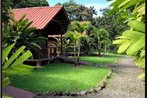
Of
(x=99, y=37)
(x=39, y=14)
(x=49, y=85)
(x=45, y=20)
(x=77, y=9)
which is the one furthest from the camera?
(x=99, y=37)

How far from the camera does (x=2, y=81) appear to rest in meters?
1.02

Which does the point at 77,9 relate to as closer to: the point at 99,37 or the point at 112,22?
the point at 112,22

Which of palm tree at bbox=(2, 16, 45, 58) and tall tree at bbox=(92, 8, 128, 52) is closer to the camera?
tall tree at bbox=(92, 8, 128, 52)

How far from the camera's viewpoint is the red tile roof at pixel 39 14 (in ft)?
55.4

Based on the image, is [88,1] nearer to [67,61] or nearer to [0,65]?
[0,65]

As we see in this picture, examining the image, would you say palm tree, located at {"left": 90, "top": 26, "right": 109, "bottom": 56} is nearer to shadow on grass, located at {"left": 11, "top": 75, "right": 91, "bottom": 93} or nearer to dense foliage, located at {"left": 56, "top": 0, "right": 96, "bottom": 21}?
dense foliage, located at {"left": 56, "top": 0, "right": 96, "bottom": 21}

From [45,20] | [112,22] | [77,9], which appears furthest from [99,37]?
[77,9]

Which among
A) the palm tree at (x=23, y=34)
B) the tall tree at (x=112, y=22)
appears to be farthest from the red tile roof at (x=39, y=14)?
the palm tree at (x=23, y=34)

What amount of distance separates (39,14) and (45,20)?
91cm

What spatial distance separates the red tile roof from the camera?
16875mm

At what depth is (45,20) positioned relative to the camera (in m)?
16.9

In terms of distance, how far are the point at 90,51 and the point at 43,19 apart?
11910 mm

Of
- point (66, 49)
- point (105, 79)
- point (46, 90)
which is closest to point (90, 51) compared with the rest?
point (66, 49)

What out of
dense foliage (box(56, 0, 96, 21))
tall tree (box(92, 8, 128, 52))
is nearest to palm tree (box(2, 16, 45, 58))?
dense foliage (box(56, 0, 96, 21))
